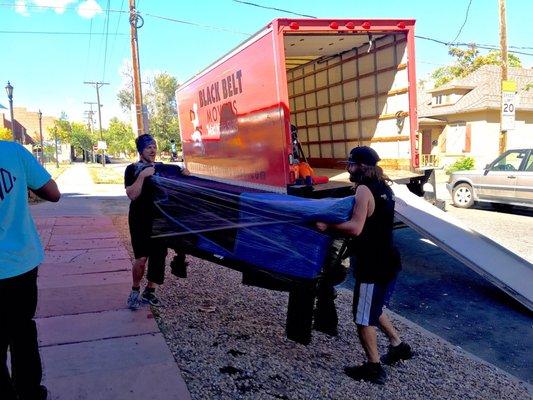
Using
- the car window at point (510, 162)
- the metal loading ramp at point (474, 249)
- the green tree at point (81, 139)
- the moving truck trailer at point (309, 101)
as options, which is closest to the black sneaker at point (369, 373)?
the metal loading ramp at point (474, 249)

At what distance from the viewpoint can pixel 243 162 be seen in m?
7.99

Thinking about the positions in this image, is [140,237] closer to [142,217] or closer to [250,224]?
[142,217]

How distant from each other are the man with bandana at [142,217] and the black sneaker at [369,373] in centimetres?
202

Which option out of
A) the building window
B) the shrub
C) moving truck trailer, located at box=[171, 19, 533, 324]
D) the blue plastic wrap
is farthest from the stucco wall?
the blue plastic wrap

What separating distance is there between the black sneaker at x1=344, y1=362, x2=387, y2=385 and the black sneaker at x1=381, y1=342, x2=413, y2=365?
0.25m

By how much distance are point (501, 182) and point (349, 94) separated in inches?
181

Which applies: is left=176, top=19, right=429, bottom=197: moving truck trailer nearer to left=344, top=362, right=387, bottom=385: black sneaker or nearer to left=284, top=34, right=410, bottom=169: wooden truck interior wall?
left=284, top=34, right=410, bottom=169: wooden truck interior wall

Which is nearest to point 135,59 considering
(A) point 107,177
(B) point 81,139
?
(A) point 107,177

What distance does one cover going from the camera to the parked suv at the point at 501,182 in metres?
9.91

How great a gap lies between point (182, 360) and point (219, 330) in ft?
2.09

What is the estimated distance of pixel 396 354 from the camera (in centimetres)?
349

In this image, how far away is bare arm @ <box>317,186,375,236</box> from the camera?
9.86ft

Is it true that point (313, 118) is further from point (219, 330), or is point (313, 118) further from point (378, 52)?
point (219, 330)

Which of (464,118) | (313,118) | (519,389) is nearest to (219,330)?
(519,389)
